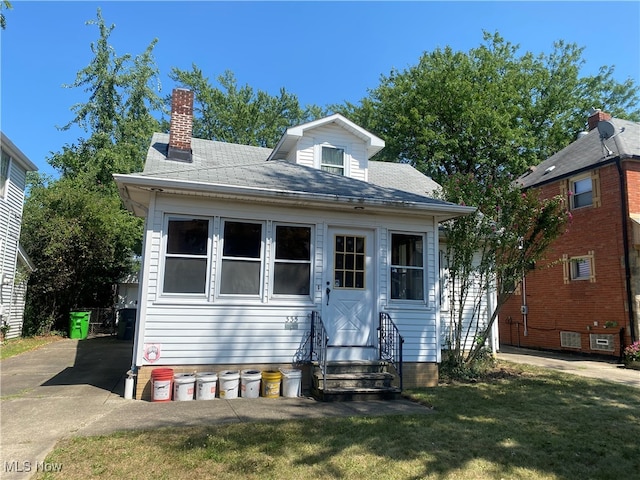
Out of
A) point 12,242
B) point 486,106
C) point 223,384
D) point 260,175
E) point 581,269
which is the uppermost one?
point 486,106

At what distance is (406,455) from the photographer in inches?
166

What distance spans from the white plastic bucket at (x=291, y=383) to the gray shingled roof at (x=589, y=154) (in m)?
10.2

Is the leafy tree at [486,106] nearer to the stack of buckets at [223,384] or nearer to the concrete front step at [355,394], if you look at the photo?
the concrete front step at [355,394]

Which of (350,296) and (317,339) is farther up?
(350,296)

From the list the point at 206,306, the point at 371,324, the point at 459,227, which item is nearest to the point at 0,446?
the point at 206,306

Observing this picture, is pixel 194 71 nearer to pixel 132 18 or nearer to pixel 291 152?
pixel 132 18

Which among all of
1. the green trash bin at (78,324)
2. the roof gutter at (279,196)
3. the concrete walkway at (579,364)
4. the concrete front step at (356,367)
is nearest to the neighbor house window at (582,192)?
the concrete walkway at (579,364)

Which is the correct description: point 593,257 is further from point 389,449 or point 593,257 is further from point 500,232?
point 389,449

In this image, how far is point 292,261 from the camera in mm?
7582

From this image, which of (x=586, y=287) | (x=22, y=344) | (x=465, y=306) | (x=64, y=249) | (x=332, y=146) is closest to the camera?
(x=332, y=146)

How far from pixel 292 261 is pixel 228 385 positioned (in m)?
2.34

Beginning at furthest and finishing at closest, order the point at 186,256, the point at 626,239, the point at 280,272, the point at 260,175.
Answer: the point at 626,239
the point at 260,175
the point at 280,272
the point at 186,256

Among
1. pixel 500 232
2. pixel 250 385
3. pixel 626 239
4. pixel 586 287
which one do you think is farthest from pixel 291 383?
pixel 586 287

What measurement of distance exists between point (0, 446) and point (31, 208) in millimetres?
15284
